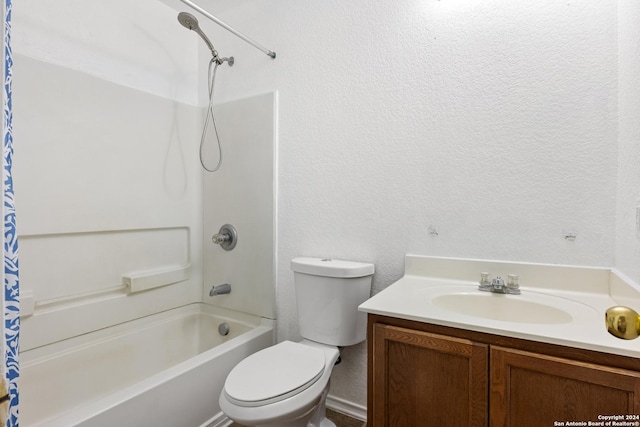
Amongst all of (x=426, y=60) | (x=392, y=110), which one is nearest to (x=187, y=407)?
(x=392, y=110)

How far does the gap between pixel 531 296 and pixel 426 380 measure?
56cm

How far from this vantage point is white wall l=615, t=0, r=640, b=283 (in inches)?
39.5

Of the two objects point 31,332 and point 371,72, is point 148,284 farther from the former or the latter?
point 371,72

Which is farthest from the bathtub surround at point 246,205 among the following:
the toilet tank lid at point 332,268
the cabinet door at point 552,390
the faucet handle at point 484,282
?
the cabinet door at point 552,390

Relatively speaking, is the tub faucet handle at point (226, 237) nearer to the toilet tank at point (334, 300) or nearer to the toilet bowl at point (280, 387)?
the toilet tank at point (334, 300)

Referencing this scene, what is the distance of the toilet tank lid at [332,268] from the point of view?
1.53 meters

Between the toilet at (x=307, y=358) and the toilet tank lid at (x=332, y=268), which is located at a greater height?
the toilet tank lid at (x=332, y=268)

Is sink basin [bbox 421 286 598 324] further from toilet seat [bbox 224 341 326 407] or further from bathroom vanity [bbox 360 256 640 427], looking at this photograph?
toilet seat [bbox 224 341 326 407]

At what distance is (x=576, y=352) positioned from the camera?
2.74 ft

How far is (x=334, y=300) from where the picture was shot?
1552 millimetres

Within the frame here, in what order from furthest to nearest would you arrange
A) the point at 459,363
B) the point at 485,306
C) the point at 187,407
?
the point at 187,407 < the point at 485,306 < the point at 459,363

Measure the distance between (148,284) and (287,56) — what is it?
1.62 metres

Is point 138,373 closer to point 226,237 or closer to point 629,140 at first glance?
point 226,237

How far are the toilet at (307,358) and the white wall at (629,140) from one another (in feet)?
3.13
